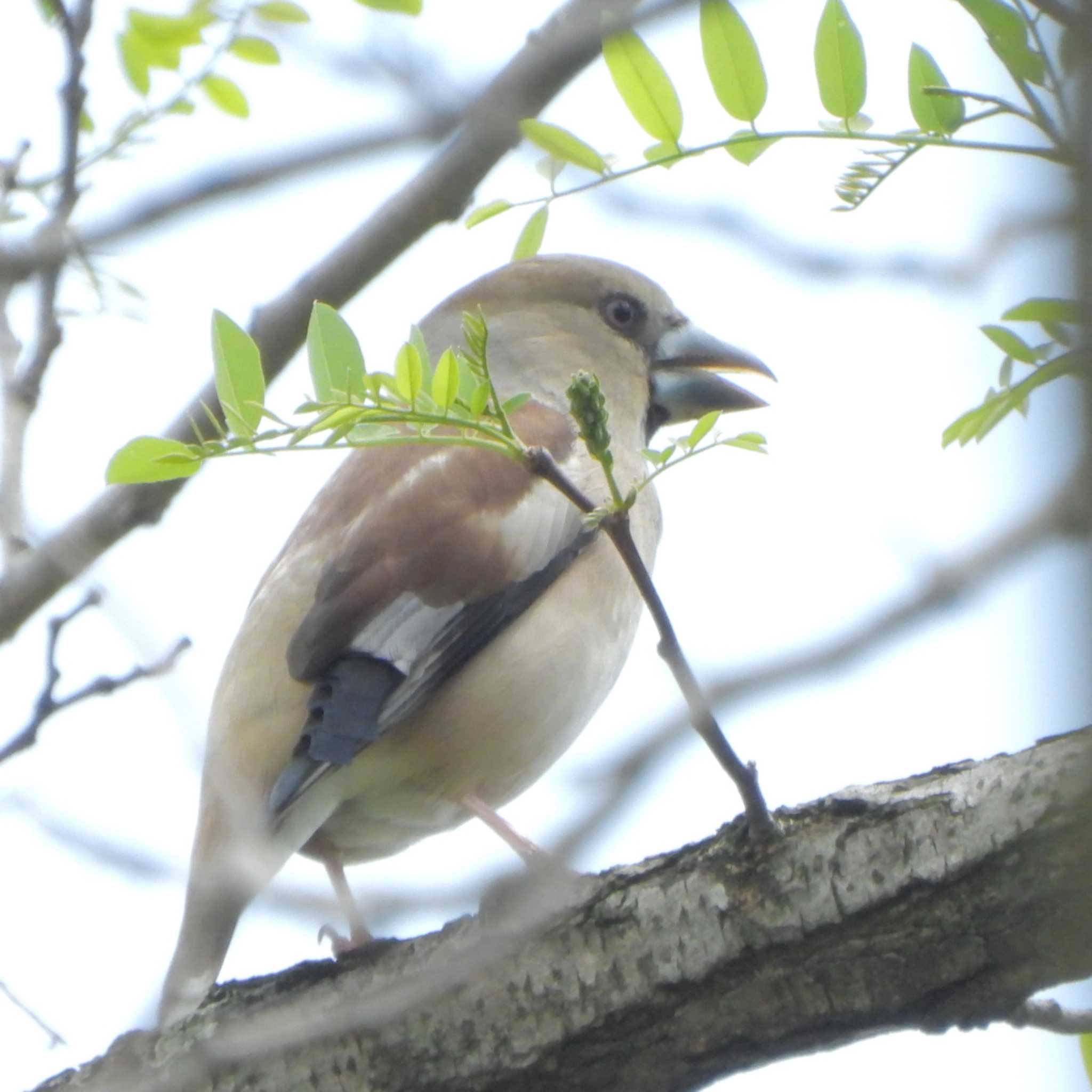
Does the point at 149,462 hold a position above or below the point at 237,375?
below

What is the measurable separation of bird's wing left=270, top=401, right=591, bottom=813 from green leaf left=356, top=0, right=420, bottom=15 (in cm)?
115

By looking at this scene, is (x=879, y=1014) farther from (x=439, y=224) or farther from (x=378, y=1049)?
(x=439, y=224)

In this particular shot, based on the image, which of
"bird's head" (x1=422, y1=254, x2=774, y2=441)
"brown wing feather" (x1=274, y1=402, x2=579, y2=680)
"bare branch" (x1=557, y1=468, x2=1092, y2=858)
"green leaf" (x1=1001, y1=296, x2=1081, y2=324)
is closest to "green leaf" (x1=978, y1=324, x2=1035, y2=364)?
"green leaf" (x1=1001, y1=296, x2=1081, y2=324)

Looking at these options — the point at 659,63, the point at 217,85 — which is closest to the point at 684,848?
the point at 659,63

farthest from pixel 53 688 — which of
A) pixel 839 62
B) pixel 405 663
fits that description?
pixel 839 62

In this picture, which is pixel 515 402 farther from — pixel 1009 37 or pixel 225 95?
pixel 225 95

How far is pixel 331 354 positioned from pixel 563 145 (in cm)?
75

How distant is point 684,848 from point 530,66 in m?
1.64

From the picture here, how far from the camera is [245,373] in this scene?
8.81 feet

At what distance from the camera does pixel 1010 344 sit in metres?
2.86

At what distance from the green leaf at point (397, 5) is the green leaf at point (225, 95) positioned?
1.10 meters

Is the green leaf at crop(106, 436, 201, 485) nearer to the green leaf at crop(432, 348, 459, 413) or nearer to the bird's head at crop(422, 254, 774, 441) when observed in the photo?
the green leaf at crop(432, 348, 459, 413)

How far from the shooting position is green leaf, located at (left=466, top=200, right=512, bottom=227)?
3.31 m

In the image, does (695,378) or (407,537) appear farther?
(695,378)
